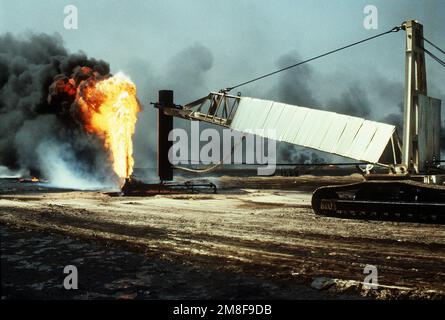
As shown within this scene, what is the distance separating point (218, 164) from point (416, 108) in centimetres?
867

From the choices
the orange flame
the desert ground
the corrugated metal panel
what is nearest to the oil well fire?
the corrugated metal panel

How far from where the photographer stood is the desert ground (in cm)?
589

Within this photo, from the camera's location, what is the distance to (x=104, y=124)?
3356 cm

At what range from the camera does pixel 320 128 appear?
50.2 ft

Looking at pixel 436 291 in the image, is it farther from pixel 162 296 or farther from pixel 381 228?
pixel 381 228

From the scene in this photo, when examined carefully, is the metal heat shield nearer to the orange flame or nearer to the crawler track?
the crawler track

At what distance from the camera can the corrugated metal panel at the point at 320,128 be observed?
46.2ft

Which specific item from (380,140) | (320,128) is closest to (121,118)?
(320,128)

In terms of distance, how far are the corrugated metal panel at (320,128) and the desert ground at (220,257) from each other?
9.38 feet

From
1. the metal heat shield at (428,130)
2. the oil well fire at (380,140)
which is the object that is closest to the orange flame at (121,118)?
the oil well fire at (380,140)

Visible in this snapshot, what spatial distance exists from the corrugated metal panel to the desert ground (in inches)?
113

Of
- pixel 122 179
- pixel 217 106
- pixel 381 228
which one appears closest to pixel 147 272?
pixel 381 228

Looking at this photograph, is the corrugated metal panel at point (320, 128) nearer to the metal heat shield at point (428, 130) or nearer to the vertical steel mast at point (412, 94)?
the vertical steel mast at point (412, 94)
